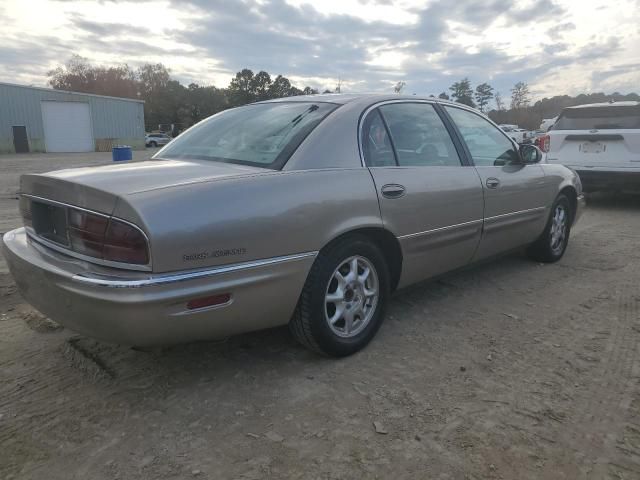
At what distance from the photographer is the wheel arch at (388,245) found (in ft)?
9.86

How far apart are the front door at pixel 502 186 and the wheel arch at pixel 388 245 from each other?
102cm

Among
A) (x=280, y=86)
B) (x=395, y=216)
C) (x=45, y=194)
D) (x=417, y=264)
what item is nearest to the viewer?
(x=45, y=194)

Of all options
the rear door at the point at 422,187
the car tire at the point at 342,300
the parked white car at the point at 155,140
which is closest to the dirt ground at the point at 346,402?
the car tire at the point at 342,300

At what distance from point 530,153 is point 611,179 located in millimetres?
4188

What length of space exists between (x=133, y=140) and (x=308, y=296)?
1532 inches

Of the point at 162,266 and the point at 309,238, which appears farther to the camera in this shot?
the point at 309,238

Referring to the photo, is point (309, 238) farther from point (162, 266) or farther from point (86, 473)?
point (86, 473)

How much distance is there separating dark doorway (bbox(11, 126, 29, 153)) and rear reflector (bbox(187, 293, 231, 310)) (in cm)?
3576

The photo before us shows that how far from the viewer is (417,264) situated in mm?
3443

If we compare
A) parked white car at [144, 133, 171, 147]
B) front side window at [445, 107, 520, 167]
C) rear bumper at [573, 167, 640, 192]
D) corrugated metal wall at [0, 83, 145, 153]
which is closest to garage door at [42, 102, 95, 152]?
corrugated metal wall at [0, 83, 145, 153]

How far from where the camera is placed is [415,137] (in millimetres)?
3543

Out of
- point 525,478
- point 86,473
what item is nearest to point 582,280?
point 525,478

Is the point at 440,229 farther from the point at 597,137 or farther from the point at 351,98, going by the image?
the point at 597,137

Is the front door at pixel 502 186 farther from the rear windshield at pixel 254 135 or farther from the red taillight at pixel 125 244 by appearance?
the red taillight at pixel 125 244
